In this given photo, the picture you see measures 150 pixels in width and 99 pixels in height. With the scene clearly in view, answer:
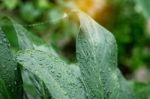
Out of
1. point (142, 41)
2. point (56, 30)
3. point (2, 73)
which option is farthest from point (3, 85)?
point (142, 41)

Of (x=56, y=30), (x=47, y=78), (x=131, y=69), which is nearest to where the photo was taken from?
(x=47, y=78)

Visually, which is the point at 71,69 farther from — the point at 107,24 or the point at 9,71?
the point at 107,24

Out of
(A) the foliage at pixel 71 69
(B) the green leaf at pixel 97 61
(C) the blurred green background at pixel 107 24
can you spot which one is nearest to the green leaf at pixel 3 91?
(A) the foliage at pixel 71 69

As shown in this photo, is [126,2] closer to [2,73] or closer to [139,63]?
[139,63]

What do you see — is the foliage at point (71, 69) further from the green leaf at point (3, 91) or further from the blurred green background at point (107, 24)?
the blurred green background at point (107, 24)

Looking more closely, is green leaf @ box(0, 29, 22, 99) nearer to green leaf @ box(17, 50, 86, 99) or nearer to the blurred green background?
green leaf @ box(17, 50, 86, 99)

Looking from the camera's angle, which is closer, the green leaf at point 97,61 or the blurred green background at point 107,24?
the green leaf at point 97,61
